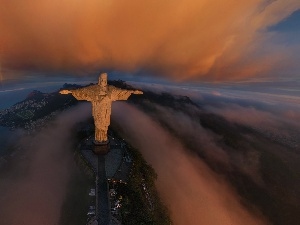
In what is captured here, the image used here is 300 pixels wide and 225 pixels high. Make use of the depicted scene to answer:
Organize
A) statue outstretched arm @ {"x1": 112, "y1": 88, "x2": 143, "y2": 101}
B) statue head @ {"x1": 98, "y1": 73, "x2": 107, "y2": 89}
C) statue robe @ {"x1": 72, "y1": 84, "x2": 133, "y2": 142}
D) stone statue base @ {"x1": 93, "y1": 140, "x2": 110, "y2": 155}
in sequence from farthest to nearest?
stone statue base @ {"x1": 93, "y1": 140, "x2": 110, "y2": 155}, statue outstretched arm @ {"x1": 112, "y1": 88, "x2": 143, "y2": 101}, statue robe @ {"x1": 72, "y1": 84, "x2": 133, "y2": 142}, statue head @ {"x1": 98, "y1": 73, "x2": 107, "y2": 89}

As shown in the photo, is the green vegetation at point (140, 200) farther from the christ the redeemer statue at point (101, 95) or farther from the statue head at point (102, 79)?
the statue head at point (102, 79)

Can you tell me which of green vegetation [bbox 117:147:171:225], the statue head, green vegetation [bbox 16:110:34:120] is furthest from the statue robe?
green vegetation [bbox 16:110:34:120]

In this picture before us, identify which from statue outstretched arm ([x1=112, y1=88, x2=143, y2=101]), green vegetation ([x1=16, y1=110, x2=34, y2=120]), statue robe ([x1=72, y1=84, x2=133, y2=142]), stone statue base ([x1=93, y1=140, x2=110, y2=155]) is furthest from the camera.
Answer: green vegetation ([x1=16, y1=110, x2=34, y2=120])

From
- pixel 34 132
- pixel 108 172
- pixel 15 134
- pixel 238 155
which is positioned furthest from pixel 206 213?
pixel 15 134

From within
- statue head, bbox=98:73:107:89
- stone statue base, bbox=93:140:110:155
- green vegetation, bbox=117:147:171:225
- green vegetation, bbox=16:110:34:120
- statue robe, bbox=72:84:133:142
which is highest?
statue head, bbox=98:73:107:89

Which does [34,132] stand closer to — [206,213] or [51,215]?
[51,215]

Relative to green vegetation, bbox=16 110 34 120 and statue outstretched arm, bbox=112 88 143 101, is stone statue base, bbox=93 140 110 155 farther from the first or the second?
green vegetation, bbox=16 110 34 120

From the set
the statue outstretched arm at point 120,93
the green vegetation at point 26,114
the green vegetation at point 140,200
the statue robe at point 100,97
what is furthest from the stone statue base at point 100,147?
the green vegetation at point 26,114

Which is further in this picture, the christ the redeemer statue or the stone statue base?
the stone statue base

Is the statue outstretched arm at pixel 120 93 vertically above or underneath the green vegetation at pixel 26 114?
above
